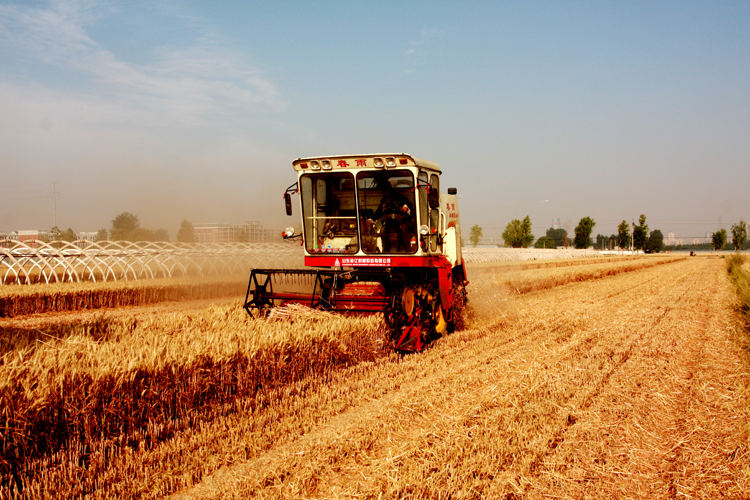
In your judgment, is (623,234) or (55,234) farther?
(623,234)

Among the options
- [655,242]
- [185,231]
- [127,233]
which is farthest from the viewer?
[655,242]

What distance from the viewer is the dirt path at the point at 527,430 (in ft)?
11.4

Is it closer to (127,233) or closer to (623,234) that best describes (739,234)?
(623,234)

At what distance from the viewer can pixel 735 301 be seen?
566 inches

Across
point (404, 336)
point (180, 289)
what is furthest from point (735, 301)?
point (180, 289)

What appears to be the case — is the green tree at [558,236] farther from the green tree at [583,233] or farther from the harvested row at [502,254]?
the harvested row at [502,254]

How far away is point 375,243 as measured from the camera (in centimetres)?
866

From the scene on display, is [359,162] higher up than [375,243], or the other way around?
[359,162]

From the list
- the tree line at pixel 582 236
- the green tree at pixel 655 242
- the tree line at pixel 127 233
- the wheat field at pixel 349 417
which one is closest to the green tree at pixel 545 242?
the tree line at pixel 582 236

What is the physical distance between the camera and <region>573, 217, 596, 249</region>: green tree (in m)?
82.9

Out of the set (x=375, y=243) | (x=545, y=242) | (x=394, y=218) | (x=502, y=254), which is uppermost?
(x=545, y=242)

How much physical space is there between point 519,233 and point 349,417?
60730 mm

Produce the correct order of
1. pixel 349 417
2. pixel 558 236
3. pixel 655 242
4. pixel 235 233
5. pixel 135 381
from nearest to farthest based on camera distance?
1. pixel 135 381
2. pixel 349 417
3. pixel 235 233
4. pixel 558 236
5. pixel 655 242

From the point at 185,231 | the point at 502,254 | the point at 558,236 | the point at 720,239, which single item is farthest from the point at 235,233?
the point at 720,239
